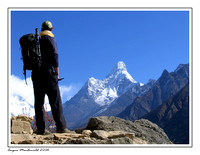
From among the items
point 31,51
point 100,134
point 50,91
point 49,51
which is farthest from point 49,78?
point 100,134

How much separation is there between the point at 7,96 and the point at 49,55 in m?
1.57

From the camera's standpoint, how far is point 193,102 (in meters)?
6.65

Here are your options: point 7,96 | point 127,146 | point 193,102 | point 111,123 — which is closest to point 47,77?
point 7,96

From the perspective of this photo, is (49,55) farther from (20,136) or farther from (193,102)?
(193,102)

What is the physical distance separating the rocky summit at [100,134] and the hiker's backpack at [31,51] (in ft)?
4.88

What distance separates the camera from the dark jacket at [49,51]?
769 cm

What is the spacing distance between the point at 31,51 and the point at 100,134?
2692 mm

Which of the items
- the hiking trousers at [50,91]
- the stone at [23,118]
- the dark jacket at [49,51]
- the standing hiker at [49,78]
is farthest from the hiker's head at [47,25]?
the stone at [23,118]

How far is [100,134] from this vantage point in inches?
273

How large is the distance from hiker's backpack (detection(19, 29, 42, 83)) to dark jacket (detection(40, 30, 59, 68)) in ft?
0.40

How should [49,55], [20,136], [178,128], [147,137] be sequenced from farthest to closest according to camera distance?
[178,128] < [147,137] < [49,55] < [20,136]

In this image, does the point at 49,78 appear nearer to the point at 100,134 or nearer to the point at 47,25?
the point at 47,25

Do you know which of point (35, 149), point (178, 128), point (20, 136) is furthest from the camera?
point (178, 128)

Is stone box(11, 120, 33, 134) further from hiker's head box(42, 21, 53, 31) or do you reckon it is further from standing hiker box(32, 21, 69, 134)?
hiker's head box(42, 21, 53, 31)
